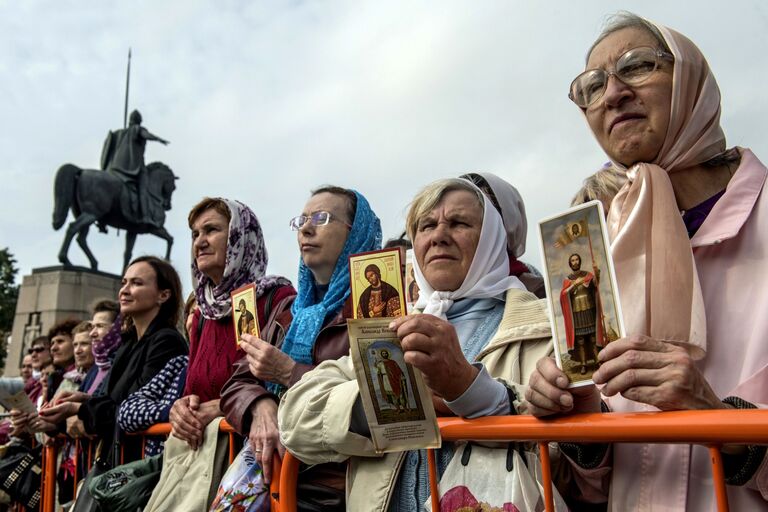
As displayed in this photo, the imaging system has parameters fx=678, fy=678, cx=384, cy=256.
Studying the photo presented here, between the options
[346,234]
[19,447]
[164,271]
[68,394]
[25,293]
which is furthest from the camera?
[25,293]

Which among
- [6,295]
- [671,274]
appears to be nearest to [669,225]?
[671,274]

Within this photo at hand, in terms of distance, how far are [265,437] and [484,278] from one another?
99 cm

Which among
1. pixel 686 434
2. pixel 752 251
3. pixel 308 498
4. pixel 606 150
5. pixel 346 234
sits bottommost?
pixel 308 498

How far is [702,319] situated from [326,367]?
1.27 m

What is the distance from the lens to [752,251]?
144 cm

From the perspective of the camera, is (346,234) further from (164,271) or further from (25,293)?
(25,293)

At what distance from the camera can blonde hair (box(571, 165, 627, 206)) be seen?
1790 millimetres

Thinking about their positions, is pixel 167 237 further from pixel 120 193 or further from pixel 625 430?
pixel 625 430

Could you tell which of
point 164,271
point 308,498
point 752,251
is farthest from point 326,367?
point 164,271

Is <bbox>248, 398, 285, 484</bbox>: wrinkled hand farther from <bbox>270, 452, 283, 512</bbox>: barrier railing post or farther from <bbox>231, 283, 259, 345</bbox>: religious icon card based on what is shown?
<bbox>231, 283, 259, 345</bbox>: religious icon card

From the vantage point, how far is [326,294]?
292cm

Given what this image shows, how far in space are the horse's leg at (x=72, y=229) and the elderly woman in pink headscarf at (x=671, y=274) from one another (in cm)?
1985

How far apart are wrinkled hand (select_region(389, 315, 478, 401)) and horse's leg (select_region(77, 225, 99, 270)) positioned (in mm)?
20334

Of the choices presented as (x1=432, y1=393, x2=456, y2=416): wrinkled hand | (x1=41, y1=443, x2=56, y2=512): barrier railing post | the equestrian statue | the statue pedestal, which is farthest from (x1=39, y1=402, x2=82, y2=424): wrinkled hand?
the equestrian statue
